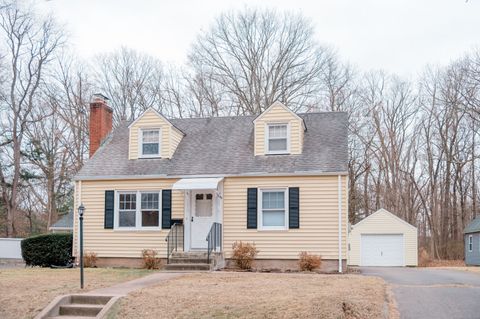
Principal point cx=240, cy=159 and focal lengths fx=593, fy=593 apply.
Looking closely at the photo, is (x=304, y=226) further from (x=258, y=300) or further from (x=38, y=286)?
(x=38, y=286)

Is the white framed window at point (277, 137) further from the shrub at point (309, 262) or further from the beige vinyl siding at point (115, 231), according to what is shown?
the shrub at point (309, 262)

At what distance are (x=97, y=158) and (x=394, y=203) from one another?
26.3 m

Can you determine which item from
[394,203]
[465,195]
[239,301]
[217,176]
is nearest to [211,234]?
[217,176]

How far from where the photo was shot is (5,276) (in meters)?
15.8

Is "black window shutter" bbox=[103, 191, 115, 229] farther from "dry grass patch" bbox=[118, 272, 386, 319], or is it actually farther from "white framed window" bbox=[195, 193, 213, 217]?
"dry grass patch" bbox=[118, 272, 386, 319]

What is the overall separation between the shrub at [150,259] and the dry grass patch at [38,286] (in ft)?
7.75

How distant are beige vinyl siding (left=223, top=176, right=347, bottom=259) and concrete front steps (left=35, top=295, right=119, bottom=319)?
839cm

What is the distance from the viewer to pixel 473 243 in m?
37.3

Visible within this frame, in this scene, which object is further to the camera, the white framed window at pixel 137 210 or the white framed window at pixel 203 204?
the white framed window at pixel 137 210

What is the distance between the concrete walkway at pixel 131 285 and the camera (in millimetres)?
12414

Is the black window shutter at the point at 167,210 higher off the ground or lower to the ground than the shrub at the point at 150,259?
higher

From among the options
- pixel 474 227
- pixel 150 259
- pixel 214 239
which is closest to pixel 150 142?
pixel 150 259

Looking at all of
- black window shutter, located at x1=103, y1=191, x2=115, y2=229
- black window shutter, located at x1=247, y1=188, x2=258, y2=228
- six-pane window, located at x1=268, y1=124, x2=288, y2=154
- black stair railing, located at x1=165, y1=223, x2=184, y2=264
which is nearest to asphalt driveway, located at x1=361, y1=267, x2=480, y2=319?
black window shutter, located at x1=247, y1=188, x2=258, y2=228

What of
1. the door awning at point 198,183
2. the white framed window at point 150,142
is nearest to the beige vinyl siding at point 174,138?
the white framed window at point 150,142
